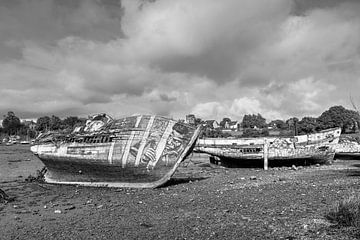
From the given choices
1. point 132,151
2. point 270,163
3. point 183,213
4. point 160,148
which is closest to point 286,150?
point 270,163

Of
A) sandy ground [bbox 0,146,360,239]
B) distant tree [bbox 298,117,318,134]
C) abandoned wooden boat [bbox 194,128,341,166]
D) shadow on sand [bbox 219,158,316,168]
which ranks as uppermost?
distant tree [bbox 298,117,318,134]

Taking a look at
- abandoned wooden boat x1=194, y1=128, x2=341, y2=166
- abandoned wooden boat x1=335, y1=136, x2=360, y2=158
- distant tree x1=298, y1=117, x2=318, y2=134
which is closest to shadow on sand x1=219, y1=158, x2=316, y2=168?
abandoned wooden boat x1=194, y1=128, x2=341, y2=166

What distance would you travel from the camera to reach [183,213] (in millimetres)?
8414

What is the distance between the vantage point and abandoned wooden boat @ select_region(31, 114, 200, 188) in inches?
513

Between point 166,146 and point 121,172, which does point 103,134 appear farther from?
point 166,146

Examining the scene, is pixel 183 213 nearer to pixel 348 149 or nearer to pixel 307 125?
pixel 348 149

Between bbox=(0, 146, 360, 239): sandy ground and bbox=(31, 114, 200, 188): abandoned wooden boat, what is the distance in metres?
0.70

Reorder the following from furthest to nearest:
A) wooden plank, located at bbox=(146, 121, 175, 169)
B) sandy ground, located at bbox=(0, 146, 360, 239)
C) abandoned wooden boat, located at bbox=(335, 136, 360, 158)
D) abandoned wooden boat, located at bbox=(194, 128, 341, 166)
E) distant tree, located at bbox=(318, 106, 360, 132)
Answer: distant tree, located at bbox=(318, 106, 360, 132)
abandoned wooden boat, located at bbox=(335, 136, 360, 158)
abandoned wooden boat, located at bbox=(194, 128, 341, 166)
wooden plank, located at bbox=(146, 121, 175, 169)
sandy ground, located at bbox=(0, 146, 360, 239)

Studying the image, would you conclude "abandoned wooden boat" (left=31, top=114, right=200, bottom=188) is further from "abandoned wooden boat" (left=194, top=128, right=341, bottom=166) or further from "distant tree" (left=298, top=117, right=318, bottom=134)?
"distant tree" (left=298, top=117, right=318, bottom=134)

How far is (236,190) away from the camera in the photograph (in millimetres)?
11414

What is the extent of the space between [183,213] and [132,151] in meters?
5.12

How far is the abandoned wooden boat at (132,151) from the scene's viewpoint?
13031 mm

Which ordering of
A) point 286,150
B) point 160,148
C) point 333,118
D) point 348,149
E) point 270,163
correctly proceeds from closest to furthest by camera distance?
point 160,148 → point 286,150 → point 270,163 → point 348,149 → point 333,118

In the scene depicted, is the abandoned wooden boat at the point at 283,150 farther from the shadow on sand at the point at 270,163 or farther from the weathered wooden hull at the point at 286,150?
the shadow on sand at the point at 270,163
